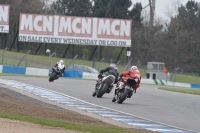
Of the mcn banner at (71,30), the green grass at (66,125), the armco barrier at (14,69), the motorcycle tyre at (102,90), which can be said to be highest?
the mcn banner at (71,30)

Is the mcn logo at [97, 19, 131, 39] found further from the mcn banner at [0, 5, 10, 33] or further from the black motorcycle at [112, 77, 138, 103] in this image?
the black motorcycle at [112, 77, 138, 103]

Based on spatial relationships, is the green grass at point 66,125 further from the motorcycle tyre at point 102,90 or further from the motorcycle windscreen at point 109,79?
the motorcycle tyre at point 102,90

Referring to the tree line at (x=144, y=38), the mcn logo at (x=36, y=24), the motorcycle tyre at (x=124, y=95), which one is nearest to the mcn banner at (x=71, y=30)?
the mcn logo at (x=36, y=24)

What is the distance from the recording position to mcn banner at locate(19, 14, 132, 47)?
2167 inches

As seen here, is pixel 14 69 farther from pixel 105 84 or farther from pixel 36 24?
pixel 105 84

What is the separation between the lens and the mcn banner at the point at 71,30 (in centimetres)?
5503

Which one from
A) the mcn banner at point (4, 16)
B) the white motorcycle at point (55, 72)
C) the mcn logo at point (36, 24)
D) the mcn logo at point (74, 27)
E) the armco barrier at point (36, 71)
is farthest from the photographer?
the mcn logo at point (74, 27)

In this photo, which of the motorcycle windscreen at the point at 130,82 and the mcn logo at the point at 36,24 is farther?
the mcn logo at the point at 36,24

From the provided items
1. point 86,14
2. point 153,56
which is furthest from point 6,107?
point 86,14

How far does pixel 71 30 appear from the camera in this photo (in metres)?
55.4

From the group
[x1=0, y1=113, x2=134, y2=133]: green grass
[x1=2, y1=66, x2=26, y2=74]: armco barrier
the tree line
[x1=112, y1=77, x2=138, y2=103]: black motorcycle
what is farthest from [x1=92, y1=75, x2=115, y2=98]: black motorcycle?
the tree line

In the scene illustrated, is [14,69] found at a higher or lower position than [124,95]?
higher

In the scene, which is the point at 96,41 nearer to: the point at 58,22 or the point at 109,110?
the point at 58,22

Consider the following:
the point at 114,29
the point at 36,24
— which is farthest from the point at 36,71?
the point at 114,29
